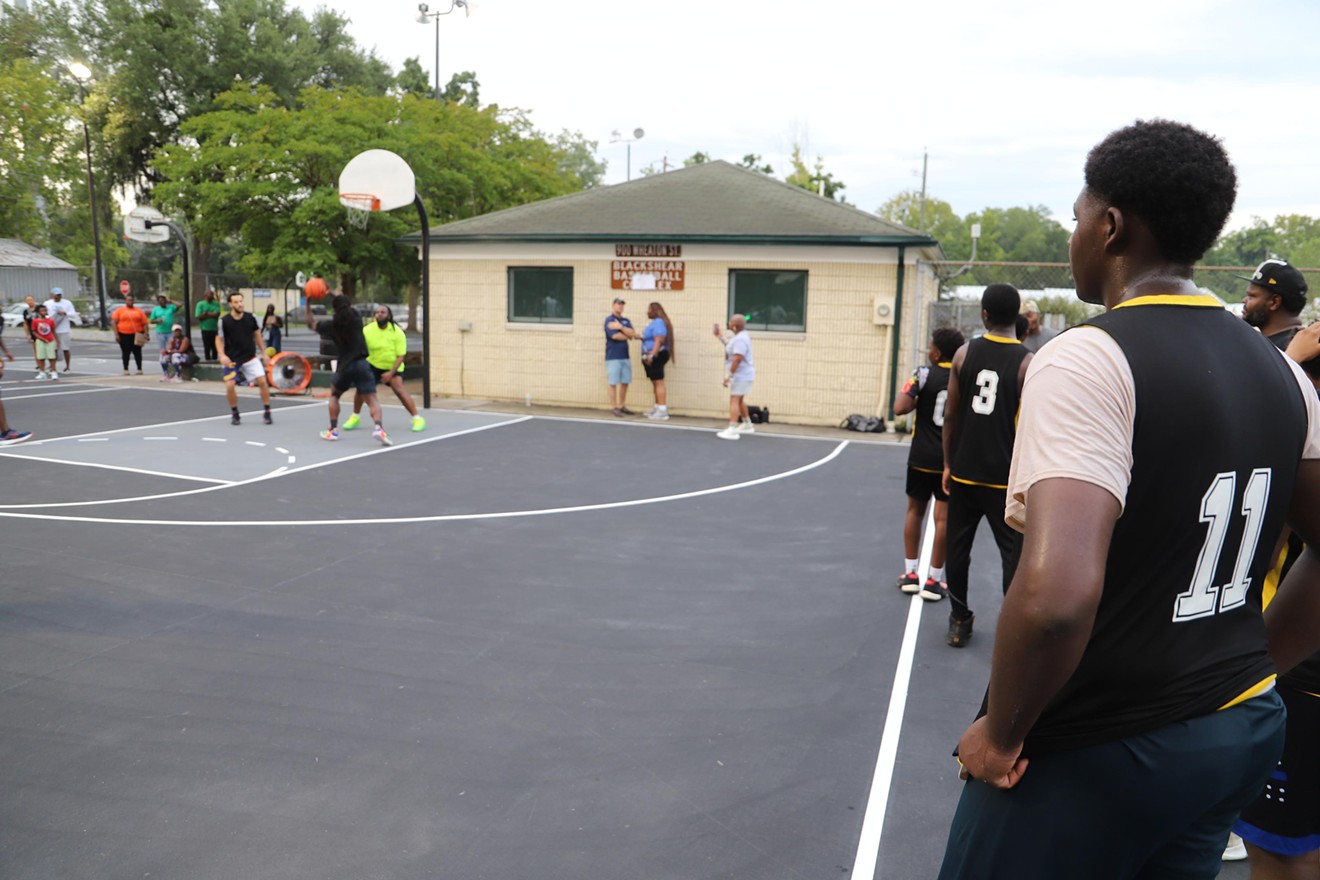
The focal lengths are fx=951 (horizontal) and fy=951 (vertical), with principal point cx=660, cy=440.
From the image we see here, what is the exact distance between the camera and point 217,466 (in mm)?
10930

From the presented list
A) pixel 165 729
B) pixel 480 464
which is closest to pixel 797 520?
pixel 480 464

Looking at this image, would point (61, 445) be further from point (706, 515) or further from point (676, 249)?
point (676, 249)

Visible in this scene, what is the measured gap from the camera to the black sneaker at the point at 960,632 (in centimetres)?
578

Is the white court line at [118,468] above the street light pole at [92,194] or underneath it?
underneath

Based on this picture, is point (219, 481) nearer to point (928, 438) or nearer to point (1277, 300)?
point (928, 438)

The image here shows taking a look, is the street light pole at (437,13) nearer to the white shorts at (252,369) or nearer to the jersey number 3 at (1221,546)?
the white shorts at (252,369)

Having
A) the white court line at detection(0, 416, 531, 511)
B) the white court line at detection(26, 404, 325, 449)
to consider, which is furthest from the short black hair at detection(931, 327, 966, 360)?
the white court line at detection(26, 404, 325, 449)

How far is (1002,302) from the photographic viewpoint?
17.8 ft

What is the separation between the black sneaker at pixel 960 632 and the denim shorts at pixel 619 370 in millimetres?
11113

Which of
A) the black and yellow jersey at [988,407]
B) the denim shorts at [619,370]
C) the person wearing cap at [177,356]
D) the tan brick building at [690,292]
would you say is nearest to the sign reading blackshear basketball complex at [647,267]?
the tan brick building at [690,292]

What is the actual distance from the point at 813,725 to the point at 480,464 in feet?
24.8

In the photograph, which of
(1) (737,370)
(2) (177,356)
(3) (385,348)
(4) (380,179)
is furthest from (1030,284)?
(2) (177,356)

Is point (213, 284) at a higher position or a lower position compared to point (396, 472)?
higher

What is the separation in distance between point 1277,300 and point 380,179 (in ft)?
49.1
